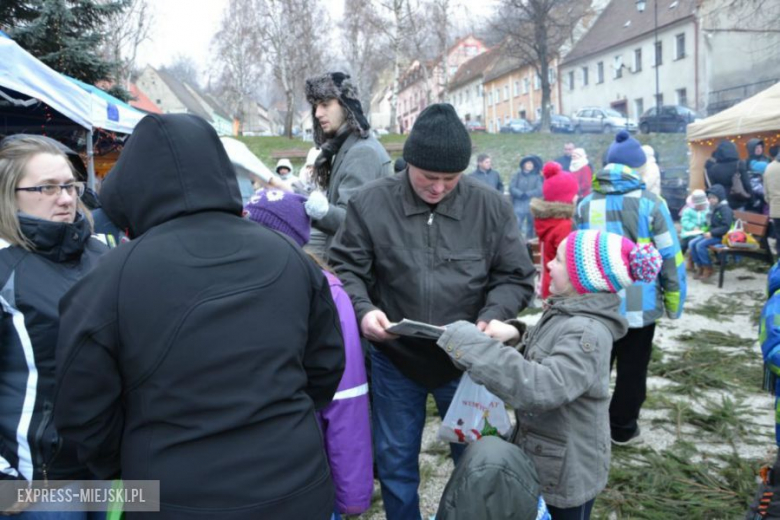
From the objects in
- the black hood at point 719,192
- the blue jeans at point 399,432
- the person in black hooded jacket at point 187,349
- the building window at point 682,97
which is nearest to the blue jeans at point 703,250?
the black hood at point 719,192

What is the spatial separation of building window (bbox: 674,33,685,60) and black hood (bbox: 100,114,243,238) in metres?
43.2

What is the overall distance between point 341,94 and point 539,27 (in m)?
33.3

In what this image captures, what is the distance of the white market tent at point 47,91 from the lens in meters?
4.42

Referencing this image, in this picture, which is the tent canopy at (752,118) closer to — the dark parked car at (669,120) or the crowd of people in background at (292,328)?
the crowd of people in background at (292,328)

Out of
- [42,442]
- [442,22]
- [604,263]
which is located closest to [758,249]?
[604,263]

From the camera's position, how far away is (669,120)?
2738cm

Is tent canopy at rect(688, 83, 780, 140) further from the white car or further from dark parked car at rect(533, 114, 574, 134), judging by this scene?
dark parked car at rect(533, 114, 574, 134)

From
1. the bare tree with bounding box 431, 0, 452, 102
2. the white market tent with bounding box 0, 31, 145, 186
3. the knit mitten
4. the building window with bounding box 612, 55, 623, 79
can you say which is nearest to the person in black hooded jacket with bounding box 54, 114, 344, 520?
the knit mitten

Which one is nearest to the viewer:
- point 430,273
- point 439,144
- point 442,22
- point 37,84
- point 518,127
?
point 439,144

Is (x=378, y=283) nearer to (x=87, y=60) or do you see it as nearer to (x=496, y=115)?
(x=87, y=60)

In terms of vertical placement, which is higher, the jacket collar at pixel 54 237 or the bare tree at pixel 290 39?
the bare tree at pixel 290 39

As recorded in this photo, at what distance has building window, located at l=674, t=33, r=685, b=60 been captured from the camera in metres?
38.3

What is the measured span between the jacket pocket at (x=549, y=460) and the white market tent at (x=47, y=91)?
9.14ft

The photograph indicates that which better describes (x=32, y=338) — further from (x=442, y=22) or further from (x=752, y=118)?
(x=442, y=22)
